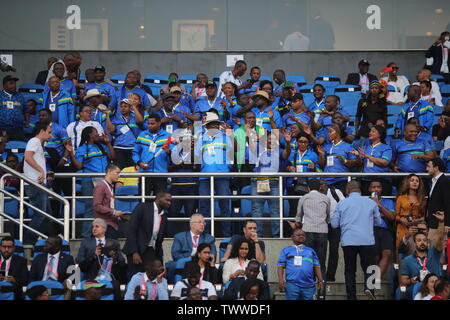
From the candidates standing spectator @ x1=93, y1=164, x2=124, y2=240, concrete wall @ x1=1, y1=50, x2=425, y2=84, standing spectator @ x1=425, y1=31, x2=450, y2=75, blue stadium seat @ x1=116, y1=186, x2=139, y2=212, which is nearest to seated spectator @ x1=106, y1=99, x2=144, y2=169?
blue stadium seat @ x1=116, y1=186, x2=139, y2=212

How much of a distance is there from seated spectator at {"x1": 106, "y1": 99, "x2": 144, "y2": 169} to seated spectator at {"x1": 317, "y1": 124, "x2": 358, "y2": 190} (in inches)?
119

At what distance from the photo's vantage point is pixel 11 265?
12.4 m

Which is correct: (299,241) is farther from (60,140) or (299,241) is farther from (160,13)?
(160,13)

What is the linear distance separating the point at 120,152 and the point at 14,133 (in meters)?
2.51

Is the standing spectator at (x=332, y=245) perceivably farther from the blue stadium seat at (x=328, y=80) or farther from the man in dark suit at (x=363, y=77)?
the blue stadium seat at (x=328, y=80)

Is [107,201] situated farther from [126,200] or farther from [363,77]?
[363,77]

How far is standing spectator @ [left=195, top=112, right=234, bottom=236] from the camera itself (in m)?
14.7

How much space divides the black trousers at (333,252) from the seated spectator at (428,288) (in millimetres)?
1782

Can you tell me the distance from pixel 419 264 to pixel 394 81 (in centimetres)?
719

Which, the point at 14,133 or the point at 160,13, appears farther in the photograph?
the point at 160,13

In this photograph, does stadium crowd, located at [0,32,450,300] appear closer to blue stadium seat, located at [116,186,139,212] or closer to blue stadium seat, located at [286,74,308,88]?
blue stadium seat, located at [116,186,139,212]
